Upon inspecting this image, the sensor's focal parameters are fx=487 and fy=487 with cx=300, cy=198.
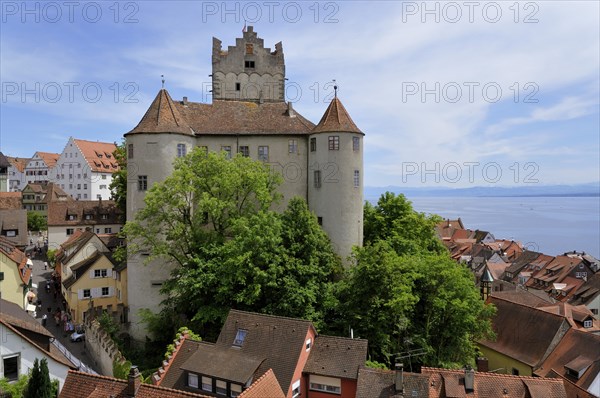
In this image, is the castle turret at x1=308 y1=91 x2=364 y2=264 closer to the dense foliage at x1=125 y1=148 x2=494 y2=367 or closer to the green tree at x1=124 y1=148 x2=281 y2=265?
the dense foliage at x1=125 y1=148 x2=494 y2=367

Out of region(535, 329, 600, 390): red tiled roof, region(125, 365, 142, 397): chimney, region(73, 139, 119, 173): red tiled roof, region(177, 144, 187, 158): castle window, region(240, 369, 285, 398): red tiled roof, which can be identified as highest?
region(73, 139, 119, 173): red tiled roof

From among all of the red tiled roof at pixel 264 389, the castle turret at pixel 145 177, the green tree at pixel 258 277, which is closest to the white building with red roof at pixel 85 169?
the castle turret at pixel 145 177

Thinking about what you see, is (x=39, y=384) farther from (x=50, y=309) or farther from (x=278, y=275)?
(x=50, y=309)

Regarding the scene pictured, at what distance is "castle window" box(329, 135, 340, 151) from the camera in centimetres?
3303

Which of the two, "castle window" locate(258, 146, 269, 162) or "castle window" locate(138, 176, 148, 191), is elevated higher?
"castle window" locate(258, 146, 269, 162)

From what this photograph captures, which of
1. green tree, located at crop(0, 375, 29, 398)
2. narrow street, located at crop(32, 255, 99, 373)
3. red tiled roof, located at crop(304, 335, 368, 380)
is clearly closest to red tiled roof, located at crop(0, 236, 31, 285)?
narrow street, located at crop(32, 255, 99, 373)

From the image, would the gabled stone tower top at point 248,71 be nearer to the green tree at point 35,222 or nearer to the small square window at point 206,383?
the small square window at point 206,383

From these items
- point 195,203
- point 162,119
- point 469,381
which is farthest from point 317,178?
point 469,381

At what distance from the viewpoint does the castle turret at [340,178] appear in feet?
109

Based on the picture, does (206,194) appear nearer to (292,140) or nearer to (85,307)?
(292,140)

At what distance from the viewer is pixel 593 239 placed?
140125 millimetres

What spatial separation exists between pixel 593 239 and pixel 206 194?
472 feet

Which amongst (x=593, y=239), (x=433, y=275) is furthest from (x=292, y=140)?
(x=593, y=239)

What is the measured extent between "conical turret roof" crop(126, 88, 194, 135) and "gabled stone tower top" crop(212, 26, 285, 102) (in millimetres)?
10978
